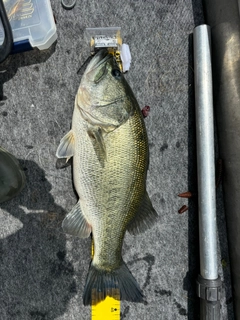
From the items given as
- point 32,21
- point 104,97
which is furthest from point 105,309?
point 32,21

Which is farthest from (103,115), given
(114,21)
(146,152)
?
(114,21)

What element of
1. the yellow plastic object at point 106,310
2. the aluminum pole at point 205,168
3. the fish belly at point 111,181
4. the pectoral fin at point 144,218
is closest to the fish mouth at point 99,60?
the fish belly at point 111,181

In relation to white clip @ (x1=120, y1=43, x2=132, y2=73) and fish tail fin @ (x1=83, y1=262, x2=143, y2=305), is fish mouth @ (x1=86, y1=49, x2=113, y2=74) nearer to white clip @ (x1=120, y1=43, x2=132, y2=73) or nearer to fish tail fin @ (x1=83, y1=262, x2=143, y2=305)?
white clip @ (x1=120, y1=43, x2=132, y2=73)

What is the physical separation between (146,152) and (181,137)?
282mm

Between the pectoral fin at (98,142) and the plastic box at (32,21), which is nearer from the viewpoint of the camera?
the pectoral fin at (98,142)

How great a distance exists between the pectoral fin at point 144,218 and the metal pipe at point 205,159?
210 millimetres

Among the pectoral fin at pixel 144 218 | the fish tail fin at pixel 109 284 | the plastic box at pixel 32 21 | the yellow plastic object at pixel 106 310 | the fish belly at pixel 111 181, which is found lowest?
the yellow plastic object at pixel 106 310

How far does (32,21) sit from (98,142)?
57cm

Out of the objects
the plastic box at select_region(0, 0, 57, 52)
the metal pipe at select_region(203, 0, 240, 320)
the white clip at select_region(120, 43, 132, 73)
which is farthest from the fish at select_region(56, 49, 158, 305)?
the metal pipe at select_region(203, 0, 240, 320)

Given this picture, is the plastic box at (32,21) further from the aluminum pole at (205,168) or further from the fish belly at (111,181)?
the aluminum pole at (205,168)

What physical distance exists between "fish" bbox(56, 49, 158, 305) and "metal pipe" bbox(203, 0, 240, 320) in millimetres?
344

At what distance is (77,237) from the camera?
145cm

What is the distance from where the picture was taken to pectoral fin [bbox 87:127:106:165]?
4.07 ft

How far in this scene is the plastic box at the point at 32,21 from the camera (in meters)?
1.39
